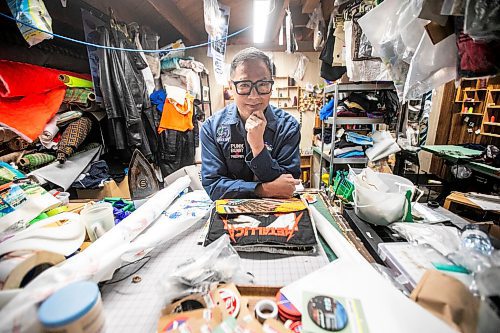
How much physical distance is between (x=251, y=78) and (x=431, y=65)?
2.31 feet

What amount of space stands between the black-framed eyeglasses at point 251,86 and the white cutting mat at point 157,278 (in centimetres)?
75

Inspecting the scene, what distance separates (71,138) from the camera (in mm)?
1833

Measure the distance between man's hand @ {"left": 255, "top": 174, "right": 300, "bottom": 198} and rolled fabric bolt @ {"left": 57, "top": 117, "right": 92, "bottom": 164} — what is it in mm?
1713

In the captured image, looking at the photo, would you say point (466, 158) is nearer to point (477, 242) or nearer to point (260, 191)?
point (477, 242)

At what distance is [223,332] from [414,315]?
0.37m

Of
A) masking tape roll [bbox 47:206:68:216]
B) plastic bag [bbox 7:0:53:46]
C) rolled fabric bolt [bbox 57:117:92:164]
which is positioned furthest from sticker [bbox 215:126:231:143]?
rolled fabric bolt [bbox 57:117:92:164]

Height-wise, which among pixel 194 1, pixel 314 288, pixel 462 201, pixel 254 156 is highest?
pixel 194 1

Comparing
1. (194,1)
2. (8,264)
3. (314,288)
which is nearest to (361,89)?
(194,1)

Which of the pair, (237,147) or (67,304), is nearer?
(67,304)

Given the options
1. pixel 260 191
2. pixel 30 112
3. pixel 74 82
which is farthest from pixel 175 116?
pixel 260 191

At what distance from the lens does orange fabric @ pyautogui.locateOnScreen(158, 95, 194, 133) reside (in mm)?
2664

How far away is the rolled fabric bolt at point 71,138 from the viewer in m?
1.78

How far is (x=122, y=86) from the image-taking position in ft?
6.87

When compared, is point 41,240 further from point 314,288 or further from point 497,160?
point 497,160
